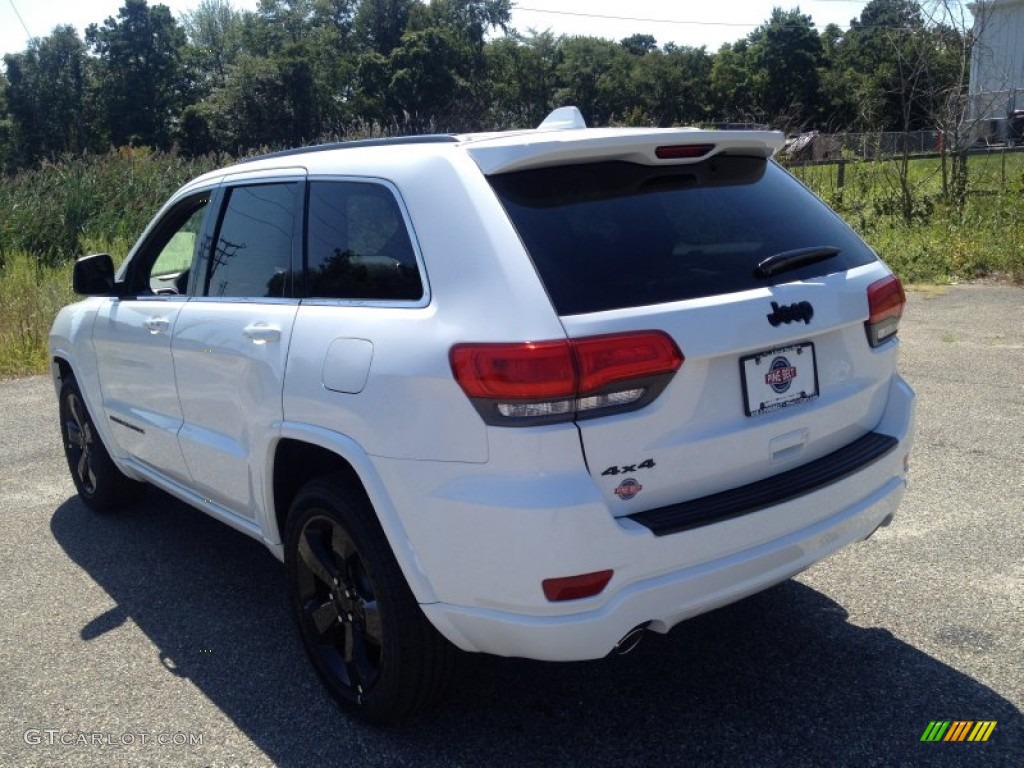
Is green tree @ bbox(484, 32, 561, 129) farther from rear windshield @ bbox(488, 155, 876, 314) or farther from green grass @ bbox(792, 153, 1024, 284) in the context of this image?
rear windshield @ bbox(488, 155, 876, 314)

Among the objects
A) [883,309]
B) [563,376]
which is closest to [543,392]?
[563,376]

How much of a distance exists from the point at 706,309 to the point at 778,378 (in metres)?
0.36

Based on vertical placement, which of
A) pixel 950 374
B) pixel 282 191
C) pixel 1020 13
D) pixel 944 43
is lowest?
pixel 950 374

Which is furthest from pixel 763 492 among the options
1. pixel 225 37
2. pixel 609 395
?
pixel 225 37

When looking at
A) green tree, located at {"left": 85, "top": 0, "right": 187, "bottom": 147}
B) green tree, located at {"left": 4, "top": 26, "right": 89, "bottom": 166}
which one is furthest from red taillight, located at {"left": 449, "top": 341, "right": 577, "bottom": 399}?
green tree, located at {"left": 4, "top": 26, "right": 89, "bottom": 166}

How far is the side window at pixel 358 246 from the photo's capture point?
3053mm

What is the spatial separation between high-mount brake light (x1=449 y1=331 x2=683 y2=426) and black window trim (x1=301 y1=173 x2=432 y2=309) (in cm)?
35

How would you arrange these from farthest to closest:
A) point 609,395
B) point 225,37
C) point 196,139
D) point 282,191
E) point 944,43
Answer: point 225,37
point 196,139
point 944,43
point 282,191
point 609,395

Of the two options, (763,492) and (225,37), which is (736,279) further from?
(225,37)

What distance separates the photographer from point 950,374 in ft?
24.5

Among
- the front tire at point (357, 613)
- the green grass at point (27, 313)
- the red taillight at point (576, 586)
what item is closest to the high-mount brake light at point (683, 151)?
the red taillight at point (576, 586)

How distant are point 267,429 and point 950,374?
5.83 metres

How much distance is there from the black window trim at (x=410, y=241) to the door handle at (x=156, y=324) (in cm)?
101

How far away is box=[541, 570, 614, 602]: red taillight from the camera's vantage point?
260cm
